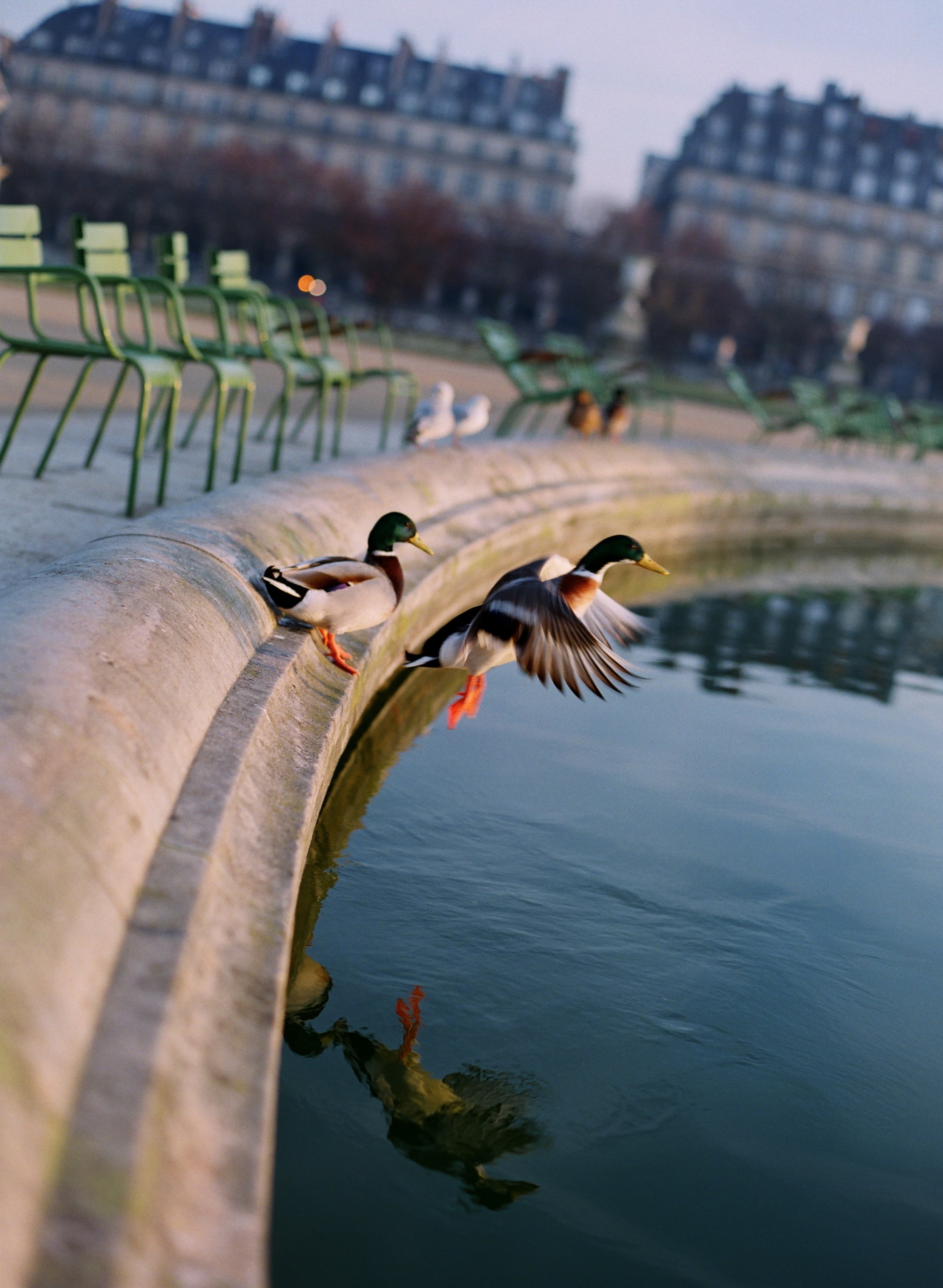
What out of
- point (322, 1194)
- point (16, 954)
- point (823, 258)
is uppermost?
point (823, 258)

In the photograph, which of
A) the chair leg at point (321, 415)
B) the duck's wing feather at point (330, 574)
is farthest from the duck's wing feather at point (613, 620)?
the chair leg at point (321, 415)

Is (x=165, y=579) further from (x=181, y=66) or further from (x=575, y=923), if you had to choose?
(x=181, y=66)

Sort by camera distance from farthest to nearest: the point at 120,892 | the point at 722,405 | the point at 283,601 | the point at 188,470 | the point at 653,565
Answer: the point at 722,405 → the point at 188,470 → the point at 653,565 → the point at 283,601 → the point at 120,892

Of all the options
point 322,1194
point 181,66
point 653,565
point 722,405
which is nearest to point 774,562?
point 653,565

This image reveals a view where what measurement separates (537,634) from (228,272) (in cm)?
497

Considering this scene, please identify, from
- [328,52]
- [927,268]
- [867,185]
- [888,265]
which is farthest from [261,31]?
[927,268]

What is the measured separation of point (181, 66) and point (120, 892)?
3723 inches

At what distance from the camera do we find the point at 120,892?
1.91 meters

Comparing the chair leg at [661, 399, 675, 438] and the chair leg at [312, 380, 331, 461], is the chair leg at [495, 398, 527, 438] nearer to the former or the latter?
the chair leg at [661, 399, 675, 438]

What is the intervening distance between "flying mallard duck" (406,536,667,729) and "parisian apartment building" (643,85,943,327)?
88.0m

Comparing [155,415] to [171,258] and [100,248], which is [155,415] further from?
[100,248]

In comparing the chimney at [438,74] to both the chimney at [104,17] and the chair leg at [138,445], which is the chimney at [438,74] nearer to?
the chimney at [104,17]

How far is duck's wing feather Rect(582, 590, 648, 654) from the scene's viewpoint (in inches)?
171

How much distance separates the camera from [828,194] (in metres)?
90.8
